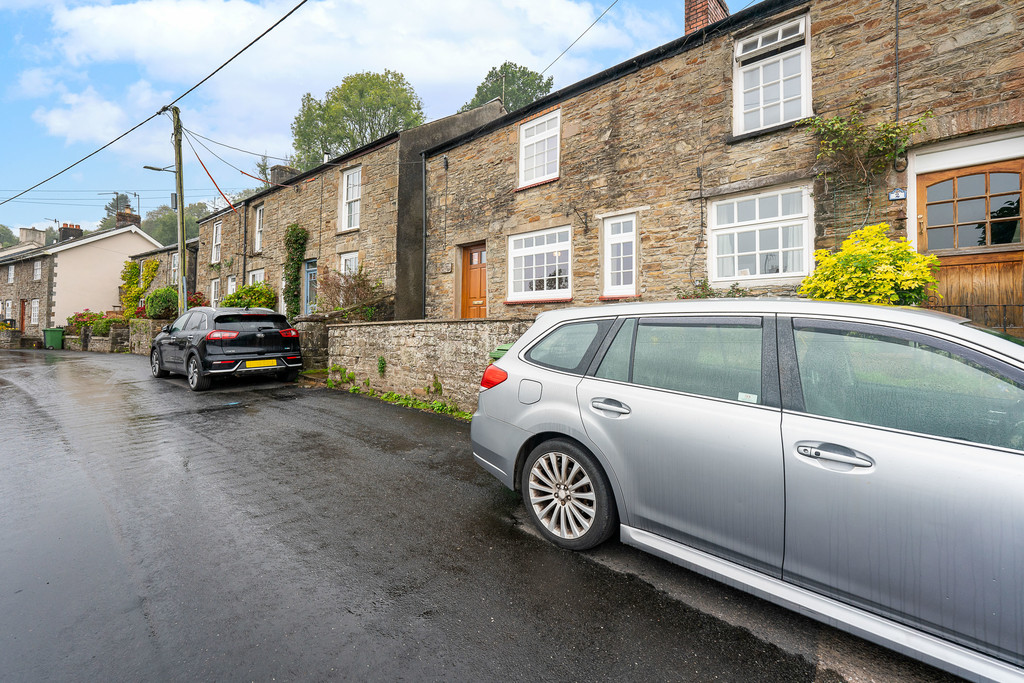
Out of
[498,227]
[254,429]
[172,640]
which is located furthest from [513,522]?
[498,227]

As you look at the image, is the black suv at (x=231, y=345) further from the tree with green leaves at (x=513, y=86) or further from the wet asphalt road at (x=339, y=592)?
the tree with green leaves at (x=513, y=86)

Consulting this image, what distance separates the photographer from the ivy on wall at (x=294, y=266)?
1792cm

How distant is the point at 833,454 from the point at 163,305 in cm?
2504

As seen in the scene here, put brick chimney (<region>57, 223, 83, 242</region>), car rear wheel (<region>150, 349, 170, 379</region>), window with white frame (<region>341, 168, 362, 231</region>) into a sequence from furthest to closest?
brick chimney (<region>57, 223, 83, 242</region>) → window with white frame (<region>341, 168, 362, 231</region>) → car rear wheel (<region>150, 349, 170, 379</region>)

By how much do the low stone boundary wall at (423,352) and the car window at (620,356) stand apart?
3.22 metres

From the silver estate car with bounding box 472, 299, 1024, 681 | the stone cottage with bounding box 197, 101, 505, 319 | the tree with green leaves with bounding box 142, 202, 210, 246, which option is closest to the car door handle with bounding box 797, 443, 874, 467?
the silver estate car with bounding box 472, 299, 1024, 681

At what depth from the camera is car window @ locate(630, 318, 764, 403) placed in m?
2.47

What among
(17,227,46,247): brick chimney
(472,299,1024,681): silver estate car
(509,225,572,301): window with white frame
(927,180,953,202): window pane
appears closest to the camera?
(472,299,1024,681): silver estate car

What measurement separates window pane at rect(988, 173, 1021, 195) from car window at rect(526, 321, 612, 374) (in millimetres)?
6600

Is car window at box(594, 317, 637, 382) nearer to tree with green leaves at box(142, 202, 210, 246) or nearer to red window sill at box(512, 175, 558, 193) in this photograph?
red window sill at box(512, 175, 558, 193)

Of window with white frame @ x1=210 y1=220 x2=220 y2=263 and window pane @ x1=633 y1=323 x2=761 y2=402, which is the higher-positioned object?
window with white frame @ x1=210 y1=220 x2=220 y2=263

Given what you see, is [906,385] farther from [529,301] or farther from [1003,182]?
[529,301]

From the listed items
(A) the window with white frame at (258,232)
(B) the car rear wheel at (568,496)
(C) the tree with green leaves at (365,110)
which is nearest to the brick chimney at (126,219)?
(C) the tree with green leaves at (365,110)

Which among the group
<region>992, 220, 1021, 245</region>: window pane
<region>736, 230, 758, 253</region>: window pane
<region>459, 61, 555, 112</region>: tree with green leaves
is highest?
<region>459, 61, 555, 112</region>: tree with green leaves
